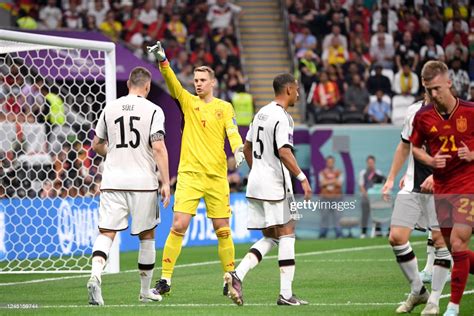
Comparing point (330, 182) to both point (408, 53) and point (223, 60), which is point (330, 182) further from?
point (408, 53)

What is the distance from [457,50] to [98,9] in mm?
9308

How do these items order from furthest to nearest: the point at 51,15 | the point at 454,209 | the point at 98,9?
the point at 98,9
the point at 51,15
the point at 454,209

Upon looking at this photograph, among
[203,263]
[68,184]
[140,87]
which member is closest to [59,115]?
[68,184]

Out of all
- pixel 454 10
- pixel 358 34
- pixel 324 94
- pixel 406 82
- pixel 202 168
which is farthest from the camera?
pixel 454 10

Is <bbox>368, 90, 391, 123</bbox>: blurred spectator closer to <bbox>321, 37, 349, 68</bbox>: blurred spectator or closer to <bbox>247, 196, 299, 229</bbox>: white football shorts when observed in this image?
<bbox>321, 37, 349, 68</bbox>: blurred spectator

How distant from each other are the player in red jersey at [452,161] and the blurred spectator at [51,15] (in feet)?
61.0

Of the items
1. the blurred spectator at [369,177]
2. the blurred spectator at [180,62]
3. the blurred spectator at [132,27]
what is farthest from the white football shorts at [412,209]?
the blurred spectator at [132,27]

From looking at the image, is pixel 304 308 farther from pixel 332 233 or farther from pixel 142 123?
pixel 332 233

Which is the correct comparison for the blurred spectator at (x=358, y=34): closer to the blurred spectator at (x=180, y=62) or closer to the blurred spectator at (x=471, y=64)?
the blurred spectator at (x=471, y=64)

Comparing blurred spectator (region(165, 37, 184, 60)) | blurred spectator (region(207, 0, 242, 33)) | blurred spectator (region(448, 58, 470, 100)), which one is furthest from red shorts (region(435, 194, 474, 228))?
blurred spectator (region(207, 0, 242, 33))

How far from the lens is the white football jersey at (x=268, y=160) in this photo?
10.3 meters

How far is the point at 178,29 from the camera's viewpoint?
26.7 m

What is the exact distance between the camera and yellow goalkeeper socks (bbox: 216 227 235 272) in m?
10.8

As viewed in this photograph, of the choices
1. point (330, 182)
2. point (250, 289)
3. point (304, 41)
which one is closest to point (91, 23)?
point (304, 41)
